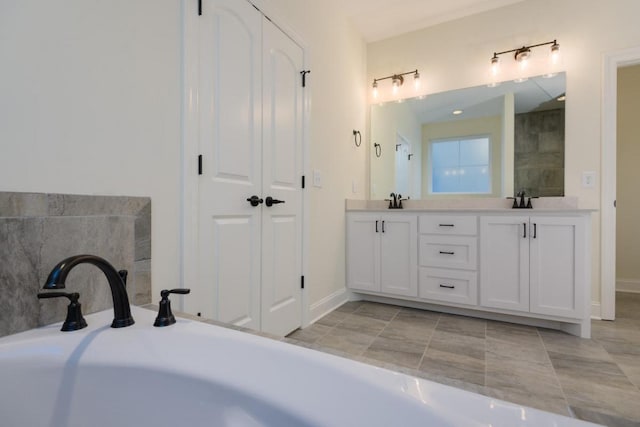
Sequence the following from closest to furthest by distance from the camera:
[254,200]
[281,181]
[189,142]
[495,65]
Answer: [189,142], [254,200], [281,181], [495,65]

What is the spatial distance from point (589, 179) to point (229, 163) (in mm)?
2677

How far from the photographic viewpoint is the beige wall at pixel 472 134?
2664mm

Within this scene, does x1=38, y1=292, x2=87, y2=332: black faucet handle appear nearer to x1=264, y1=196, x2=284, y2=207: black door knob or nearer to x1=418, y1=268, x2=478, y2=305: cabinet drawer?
x1=264, y1=196, x2=284, y2=207: black door knob

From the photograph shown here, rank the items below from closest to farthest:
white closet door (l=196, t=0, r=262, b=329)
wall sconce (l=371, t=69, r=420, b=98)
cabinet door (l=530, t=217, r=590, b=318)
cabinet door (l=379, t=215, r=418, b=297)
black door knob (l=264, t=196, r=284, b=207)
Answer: white closet door (l=196, t=0, r=262, b=329) → black door knob (l=264, t=196, r=284, b=207) → cabinet door (l=530, t=217, r=590, b=318) → cabinet door (l=379, t=215, r=418, b=297) → wall sconce (l=371, t=69, r=420, b=98)

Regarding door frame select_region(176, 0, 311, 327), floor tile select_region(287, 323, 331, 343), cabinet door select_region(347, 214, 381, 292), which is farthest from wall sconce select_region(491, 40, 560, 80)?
floor tile select_region(287, 323, 331, 343)

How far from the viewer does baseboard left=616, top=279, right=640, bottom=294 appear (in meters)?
3.14

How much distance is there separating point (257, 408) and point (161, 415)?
0.96 feet

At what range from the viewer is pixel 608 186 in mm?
2275

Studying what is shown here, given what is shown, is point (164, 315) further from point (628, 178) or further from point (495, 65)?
point (628, 178)

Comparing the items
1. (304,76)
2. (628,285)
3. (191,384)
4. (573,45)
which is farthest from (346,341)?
(628,285)

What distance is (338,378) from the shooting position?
62cm

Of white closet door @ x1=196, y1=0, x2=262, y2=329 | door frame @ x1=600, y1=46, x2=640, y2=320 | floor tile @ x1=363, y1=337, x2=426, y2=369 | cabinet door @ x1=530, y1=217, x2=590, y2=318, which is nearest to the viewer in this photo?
white closet door @ x1=196, y1=0, x2=262, y2=329

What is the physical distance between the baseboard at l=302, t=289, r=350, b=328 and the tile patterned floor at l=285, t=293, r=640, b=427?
6cm

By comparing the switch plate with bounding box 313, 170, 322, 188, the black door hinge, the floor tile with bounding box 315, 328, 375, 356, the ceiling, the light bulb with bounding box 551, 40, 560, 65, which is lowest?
the floor tile with bounding box 315, 328, 375, 356
